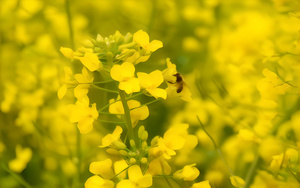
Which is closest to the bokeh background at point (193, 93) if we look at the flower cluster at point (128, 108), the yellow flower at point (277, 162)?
the yellow flower at point (277, 162)

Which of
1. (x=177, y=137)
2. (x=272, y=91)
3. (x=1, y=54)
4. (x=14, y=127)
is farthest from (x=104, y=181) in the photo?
(x=1, y=54)

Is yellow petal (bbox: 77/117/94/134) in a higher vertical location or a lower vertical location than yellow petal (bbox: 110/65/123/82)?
lower

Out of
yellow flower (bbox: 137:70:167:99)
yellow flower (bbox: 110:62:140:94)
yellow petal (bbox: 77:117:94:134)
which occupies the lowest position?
yellow petal (bbox: 77:117:94:134)

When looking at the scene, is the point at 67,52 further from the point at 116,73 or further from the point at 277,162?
the point at 277,162

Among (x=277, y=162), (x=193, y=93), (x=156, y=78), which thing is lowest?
(x=193, y=93)

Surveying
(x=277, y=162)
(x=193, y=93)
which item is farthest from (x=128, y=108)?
(x=193, y=93)

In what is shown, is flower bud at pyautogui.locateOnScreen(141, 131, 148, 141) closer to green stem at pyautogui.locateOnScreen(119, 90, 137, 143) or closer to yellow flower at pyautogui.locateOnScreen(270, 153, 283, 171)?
green stem at pyautogui.locateOnScreen(119, 90, 137, 143)

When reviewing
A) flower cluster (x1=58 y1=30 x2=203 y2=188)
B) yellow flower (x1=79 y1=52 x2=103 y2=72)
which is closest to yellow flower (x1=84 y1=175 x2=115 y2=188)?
flower cluster (x1=58 y1=30 x2=203 y2=188)

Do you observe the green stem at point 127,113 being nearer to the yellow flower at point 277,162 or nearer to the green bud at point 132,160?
the green bud at point 132,160
